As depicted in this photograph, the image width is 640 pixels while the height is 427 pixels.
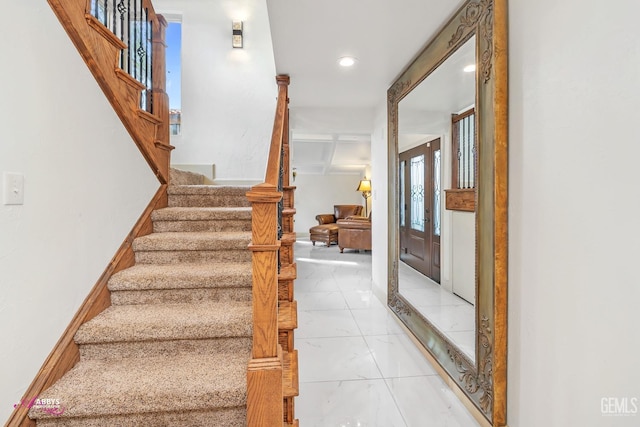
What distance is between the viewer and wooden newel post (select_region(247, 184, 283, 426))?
1240 mm

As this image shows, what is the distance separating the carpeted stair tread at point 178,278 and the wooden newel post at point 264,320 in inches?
22.4

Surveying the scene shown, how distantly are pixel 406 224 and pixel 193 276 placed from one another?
1909mm

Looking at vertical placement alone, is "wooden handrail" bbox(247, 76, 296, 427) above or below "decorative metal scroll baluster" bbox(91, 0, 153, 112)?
below

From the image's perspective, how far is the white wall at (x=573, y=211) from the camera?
2.98 feet

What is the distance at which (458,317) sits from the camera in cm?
195

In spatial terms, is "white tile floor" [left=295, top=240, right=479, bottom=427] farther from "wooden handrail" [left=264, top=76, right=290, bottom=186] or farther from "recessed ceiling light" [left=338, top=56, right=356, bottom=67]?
"recessed ceiling light" [left=338, top=56, right=356, bottom=67]

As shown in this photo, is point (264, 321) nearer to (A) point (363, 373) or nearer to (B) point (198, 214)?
(A) point (363, 373)

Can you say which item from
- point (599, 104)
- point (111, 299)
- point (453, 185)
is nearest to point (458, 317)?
point (453, 185)

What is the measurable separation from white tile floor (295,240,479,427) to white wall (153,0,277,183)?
7.06 feet

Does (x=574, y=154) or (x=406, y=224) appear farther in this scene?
(x=406, y=224)

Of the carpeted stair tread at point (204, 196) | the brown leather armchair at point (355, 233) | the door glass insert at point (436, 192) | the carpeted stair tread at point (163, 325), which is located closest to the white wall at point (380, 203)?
the door glass insert at point (436, 192)

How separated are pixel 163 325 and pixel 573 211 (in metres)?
1.89

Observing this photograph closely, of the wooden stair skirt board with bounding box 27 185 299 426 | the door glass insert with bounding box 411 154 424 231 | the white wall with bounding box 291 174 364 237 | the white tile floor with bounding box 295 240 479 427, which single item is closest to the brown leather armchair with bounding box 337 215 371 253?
the white wall with bounding box 291 174 364 237

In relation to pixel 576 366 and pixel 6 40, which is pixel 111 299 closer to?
pixel 6 40
